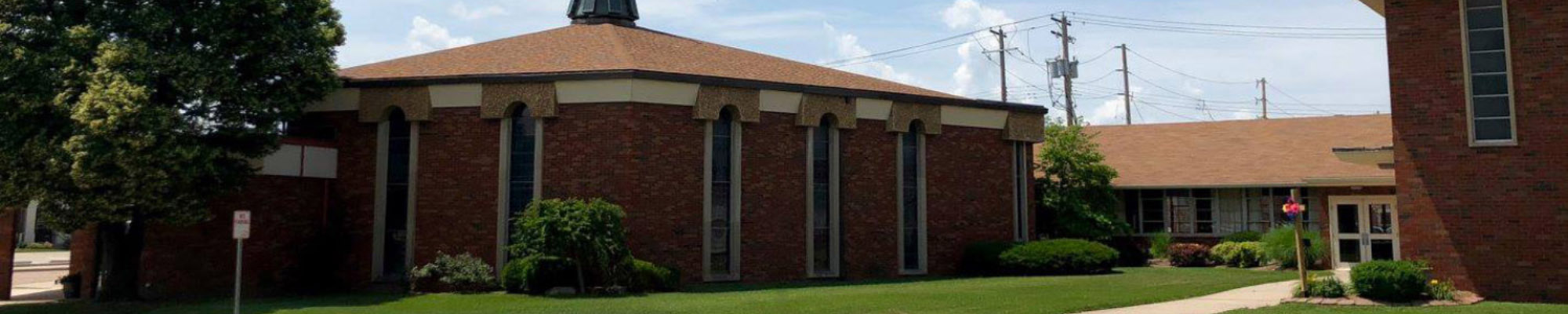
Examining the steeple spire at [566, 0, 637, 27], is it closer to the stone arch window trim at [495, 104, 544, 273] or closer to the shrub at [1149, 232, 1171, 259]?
the stone arch window trim at [495, 104, 544, 273]

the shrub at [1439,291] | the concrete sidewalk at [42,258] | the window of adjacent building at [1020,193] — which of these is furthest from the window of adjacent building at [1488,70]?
the concrete sidewalk at [42,258]

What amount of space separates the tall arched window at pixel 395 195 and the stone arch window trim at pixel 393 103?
0.30 metres

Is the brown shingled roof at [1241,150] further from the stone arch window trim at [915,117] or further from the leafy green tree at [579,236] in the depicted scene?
the leafy green tree at [579,236]

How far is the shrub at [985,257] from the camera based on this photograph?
102 ft

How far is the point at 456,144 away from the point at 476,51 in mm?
4651

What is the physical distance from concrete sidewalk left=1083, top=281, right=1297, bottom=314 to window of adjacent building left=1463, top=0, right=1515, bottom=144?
4142 mm

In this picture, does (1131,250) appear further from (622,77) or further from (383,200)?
(383,200)

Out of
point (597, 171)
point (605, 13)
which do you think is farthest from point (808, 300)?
point (605, 13)

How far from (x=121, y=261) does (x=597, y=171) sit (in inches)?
380

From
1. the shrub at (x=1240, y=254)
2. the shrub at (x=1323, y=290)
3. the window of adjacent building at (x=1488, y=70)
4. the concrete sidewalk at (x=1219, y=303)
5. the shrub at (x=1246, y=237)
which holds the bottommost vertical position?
the concrete sidewalk at (x=1219, y=303)

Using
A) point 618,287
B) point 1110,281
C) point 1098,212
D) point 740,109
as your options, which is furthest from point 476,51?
point 1098,212

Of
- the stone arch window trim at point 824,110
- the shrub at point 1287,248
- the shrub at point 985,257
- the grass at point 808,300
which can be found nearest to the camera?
the grass at point 808,300

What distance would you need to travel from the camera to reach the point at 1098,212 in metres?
38.2

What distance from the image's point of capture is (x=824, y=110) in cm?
2958
